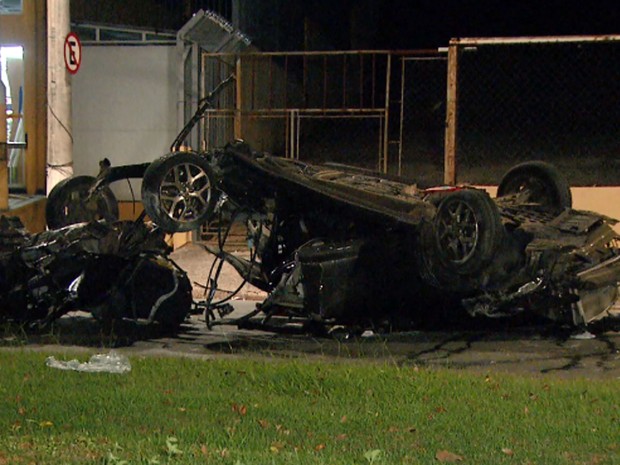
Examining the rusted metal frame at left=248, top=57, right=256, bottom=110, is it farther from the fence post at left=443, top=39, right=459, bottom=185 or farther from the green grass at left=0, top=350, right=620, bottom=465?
the green grass at left=0, top=350, right=620, bottom=465

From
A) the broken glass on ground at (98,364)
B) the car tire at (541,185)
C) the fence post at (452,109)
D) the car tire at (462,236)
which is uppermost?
the fence post at (452,109)

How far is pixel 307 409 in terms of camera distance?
6191 mm

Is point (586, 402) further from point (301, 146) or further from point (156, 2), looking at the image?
point (301, 146)

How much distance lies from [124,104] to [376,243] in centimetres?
803

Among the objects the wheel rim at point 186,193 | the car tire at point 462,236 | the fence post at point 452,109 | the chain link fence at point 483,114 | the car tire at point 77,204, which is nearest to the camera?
the car tire at point 462,236

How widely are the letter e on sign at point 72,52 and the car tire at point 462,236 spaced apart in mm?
5819

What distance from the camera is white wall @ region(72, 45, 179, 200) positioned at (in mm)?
15953

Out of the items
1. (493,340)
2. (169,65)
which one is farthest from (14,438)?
(169,65)

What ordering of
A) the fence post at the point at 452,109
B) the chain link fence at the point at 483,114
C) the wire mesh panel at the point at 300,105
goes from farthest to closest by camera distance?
the chain link fence at the point at 483,114 < the wire mesh panel at the point at 300,105 < the fence post at the point at 452,109

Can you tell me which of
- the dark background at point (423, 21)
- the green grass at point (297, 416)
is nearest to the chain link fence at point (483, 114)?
the dark background at point (423, 21)

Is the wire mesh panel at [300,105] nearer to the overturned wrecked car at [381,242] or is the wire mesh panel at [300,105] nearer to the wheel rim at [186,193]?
the overturned wrecked car at [381,242]

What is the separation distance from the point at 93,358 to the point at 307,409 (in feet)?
7.29

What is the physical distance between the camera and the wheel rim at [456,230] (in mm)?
8586

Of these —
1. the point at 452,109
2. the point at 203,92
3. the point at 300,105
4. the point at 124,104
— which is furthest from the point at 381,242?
the point at 300,105
